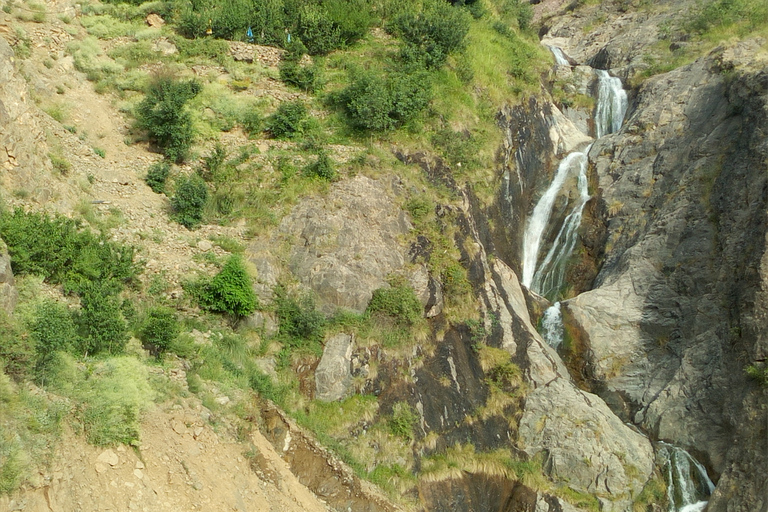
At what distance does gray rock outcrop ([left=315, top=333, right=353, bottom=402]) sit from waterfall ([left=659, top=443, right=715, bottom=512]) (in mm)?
8528

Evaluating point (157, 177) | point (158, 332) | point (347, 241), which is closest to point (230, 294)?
point (158, 332)

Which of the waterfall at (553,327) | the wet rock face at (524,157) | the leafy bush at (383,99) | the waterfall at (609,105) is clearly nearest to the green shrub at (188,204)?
the leafy bush at (383,99)

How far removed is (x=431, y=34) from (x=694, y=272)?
12598mm

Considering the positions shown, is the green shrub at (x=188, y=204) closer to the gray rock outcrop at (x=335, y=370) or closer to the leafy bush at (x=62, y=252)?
the leafy bush at (x=62, y=252)

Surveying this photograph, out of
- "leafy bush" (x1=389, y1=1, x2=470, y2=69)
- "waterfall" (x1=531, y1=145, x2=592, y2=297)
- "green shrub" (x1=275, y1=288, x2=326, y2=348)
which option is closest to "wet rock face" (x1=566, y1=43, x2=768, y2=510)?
"waterfall" (x1=531, y1=145, x2=592, y2=297)

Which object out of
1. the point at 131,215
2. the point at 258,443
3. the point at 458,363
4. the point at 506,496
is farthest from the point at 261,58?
the point at 506,496

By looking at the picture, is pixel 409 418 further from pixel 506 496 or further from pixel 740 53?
pixel 740 53

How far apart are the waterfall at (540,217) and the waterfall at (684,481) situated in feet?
24.3

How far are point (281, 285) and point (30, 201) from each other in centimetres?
589

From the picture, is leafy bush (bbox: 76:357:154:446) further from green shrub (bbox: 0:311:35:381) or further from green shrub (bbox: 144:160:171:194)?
green shrub (bbox: 144:160:171:194)

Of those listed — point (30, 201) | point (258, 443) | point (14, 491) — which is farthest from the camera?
point (30, 201)

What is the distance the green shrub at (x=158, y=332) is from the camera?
12180 millimetres

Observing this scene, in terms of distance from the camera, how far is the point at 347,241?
651 inches

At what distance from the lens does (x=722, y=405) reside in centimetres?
1573
